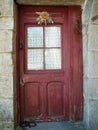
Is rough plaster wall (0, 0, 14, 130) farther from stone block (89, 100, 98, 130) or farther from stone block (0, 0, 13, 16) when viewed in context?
stone block (89, 100, 98, 130)

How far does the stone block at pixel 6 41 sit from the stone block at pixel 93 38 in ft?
4.16

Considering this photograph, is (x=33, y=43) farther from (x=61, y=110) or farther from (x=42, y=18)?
(x=61, y=110)

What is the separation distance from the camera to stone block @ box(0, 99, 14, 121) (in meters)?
4.90

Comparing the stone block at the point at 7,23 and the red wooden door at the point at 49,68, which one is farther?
the red wooden door at the point at 49,68

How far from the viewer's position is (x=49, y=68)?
5.53 meters

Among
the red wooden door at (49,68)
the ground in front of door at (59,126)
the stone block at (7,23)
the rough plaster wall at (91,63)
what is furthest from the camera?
the red wooden door at (49,68)

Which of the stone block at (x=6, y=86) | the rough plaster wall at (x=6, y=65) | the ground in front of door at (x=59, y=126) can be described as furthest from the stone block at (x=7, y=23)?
the ground in front of door at (x=59, y=126)

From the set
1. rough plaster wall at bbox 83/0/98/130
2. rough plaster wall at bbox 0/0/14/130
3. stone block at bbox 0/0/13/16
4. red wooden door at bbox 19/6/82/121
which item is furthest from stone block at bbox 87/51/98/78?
stone block at bbox 0/0/13/16

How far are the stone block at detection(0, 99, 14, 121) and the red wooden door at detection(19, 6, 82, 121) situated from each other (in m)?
0.59

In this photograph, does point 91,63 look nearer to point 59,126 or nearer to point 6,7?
point 59,126

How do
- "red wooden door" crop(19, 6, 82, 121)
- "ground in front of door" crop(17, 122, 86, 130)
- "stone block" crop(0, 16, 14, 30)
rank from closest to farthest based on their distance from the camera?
"stone block" crop(0, 16, 14, 30)
"ground in front of door" crop(17, 122, 86, 130)
"red wooden door" crop(19, 6, 82, 121)

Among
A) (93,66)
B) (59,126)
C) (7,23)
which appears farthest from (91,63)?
(7,23)

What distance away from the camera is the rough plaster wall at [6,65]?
15.9 ft

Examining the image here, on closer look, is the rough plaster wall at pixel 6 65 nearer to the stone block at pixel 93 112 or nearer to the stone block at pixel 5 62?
the stone block at pixel 5 62
